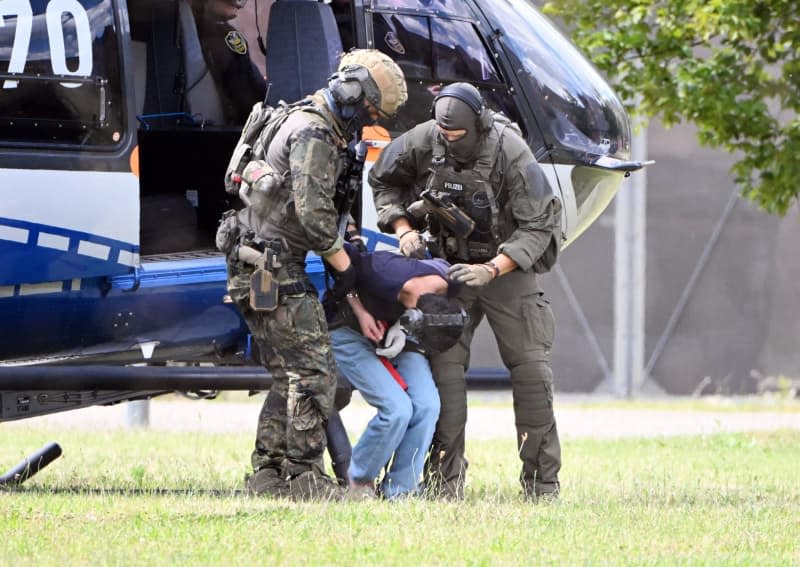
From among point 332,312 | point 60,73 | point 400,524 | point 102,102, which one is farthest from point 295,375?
point 60,73

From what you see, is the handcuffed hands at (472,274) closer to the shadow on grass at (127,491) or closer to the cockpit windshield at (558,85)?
the shadow on grass at (127,491)

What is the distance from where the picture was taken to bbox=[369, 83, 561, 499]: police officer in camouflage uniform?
21.5 feet

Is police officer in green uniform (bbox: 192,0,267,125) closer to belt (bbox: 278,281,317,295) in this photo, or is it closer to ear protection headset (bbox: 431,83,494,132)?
ear protection headset (bbox: 431,83,494,132)

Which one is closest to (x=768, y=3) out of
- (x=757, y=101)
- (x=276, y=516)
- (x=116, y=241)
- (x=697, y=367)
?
(x=757, y=101)

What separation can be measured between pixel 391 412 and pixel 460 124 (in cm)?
132

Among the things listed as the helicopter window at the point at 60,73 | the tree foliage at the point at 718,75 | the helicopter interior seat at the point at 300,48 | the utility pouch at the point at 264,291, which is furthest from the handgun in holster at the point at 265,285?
the tree foliage at the point at 718,75

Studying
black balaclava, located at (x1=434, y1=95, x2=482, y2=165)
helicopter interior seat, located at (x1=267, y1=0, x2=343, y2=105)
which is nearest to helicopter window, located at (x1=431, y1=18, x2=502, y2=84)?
helicopter interior seat, located at (x1=267, y1=0, x2=343, y2=105)

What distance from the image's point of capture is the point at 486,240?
6.73 m

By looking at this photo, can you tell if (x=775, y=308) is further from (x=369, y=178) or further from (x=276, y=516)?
(x=276, y=516)

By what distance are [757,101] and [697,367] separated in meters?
7.39

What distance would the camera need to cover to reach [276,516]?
564 cm

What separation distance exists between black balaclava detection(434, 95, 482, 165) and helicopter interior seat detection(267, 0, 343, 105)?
1079 mm

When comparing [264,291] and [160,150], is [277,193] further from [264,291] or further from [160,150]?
[160,150]

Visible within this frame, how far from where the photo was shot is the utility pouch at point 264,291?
619cm
